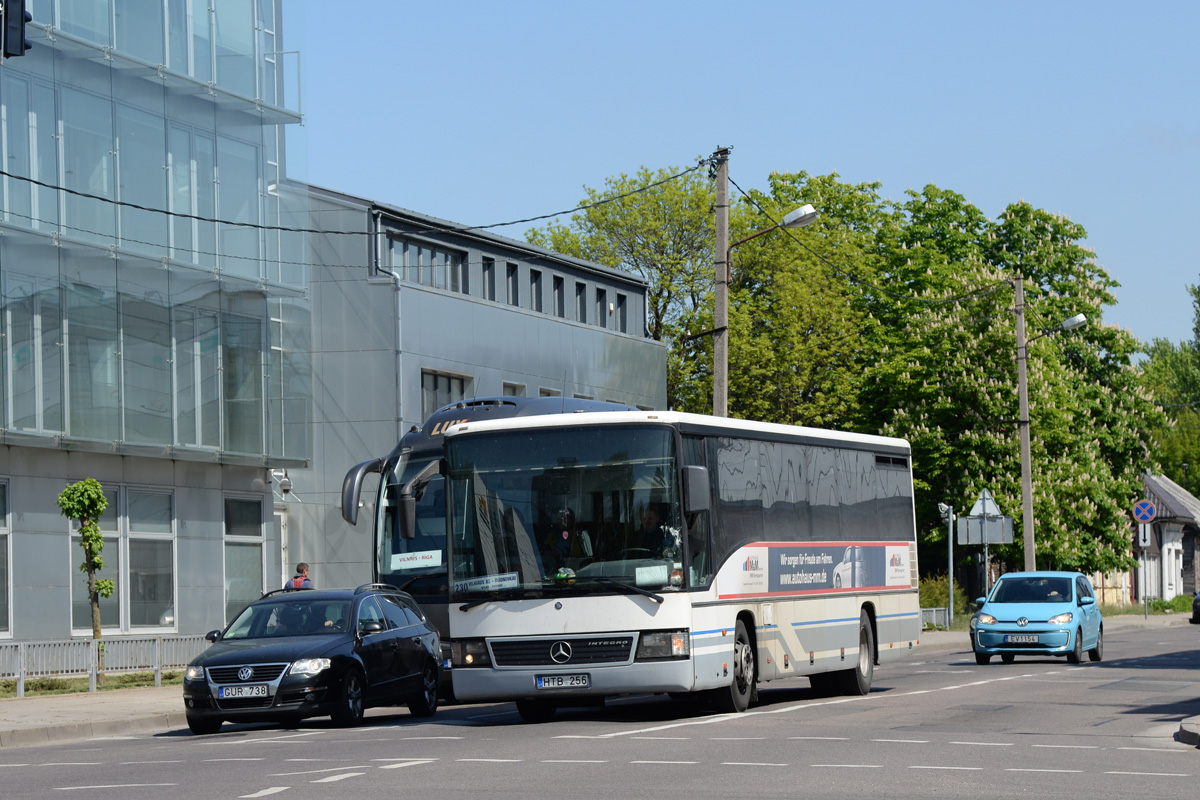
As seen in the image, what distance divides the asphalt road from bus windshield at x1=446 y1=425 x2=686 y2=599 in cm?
144

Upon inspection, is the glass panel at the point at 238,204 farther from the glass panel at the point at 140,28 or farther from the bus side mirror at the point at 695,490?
the bus side mirror at the point at 695,490

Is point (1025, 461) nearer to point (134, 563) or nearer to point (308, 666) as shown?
point (134, 563)

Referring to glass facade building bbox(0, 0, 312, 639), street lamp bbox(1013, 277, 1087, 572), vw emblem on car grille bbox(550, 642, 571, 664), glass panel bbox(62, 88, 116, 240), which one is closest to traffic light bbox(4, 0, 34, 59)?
vw emblem on car grille bbox(550, 642, 571, 664)

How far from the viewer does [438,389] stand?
4325cm

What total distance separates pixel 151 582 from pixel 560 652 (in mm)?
18305

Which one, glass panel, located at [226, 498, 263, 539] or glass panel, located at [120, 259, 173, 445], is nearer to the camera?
glass panel, located at [120, 259, 173, 445]

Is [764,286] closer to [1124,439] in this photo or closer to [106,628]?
[1124,439]

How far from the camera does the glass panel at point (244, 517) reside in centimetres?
3550

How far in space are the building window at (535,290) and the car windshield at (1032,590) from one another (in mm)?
21778

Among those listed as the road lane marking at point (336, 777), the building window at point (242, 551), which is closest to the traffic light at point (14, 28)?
the road lane marking at point (336, 777)

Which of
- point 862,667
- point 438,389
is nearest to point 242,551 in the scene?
point 438,389

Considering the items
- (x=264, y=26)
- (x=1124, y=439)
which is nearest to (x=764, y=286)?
(x=1124, y=439)

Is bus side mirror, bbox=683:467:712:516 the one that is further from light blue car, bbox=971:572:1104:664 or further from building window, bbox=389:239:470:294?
building window, bbox=389:239:470:294

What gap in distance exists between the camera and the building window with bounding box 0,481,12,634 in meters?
29.5
